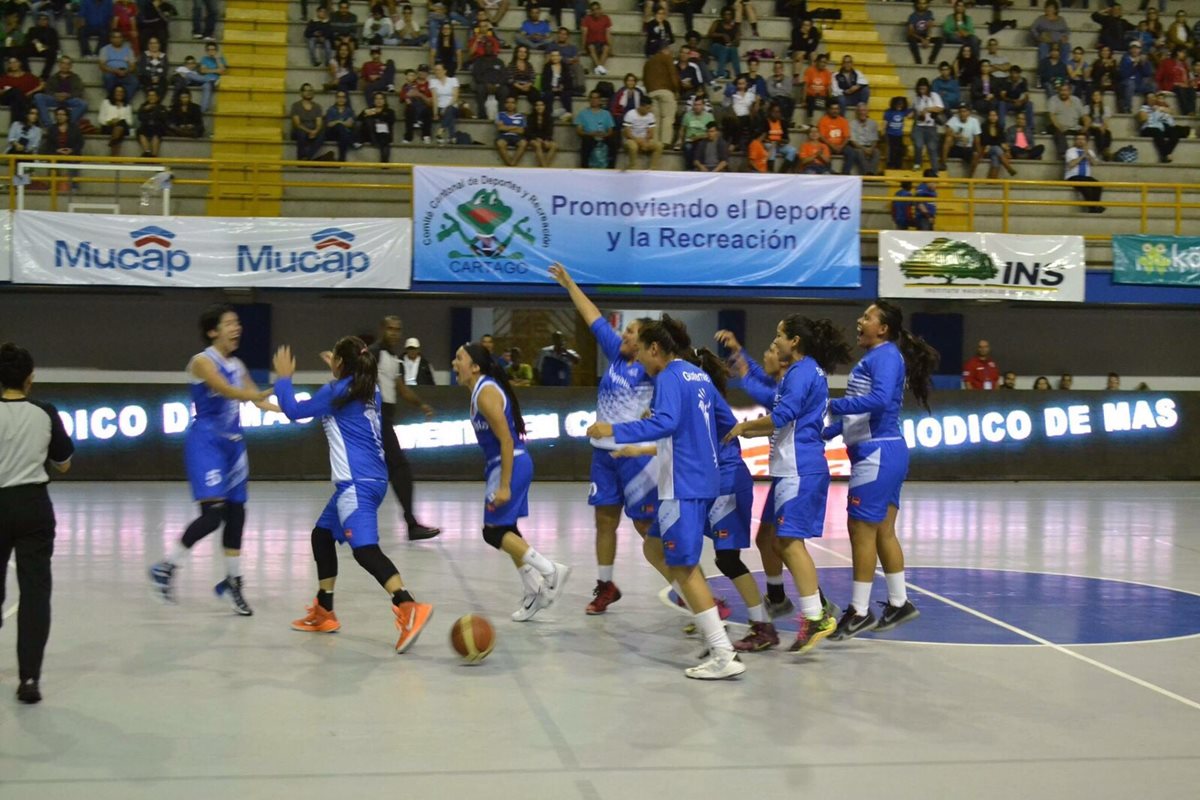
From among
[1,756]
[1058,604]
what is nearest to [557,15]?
[1058,604]

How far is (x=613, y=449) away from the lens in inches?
341

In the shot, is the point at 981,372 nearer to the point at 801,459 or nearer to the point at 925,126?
the point at 925,126

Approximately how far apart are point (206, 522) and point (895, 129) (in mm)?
16993

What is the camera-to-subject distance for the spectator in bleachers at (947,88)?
24281 millimetres

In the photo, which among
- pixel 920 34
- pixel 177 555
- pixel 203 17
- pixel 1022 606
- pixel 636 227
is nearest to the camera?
pixel 177 555

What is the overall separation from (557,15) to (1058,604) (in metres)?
18.1

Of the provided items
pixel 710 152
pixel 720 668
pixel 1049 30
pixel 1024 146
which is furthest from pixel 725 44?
pixel 720 668

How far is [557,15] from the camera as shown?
82.3 ft

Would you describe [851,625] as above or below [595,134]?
below

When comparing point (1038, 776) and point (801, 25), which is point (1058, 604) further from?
point (801, 25)

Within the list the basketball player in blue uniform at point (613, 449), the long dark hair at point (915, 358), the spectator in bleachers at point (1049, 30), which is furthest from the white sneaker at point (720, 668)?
the spectator in bleachers at point (1049, 30)

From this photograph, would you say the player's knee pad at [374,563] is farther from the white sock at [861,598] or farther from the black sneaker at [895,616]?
the black sneaker at [895,616]

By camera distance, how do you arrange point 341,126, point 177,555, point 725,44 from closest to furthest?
point 177,555, point 341,126, point 725,44

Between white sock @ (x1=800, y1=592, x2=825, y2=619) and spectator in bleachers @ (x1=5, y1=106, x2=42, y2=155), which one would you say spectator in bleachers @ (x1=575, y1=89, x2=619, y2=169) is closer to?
spectator in bleachers @ (x1=5, y1=106, x2=42, y2=155)
